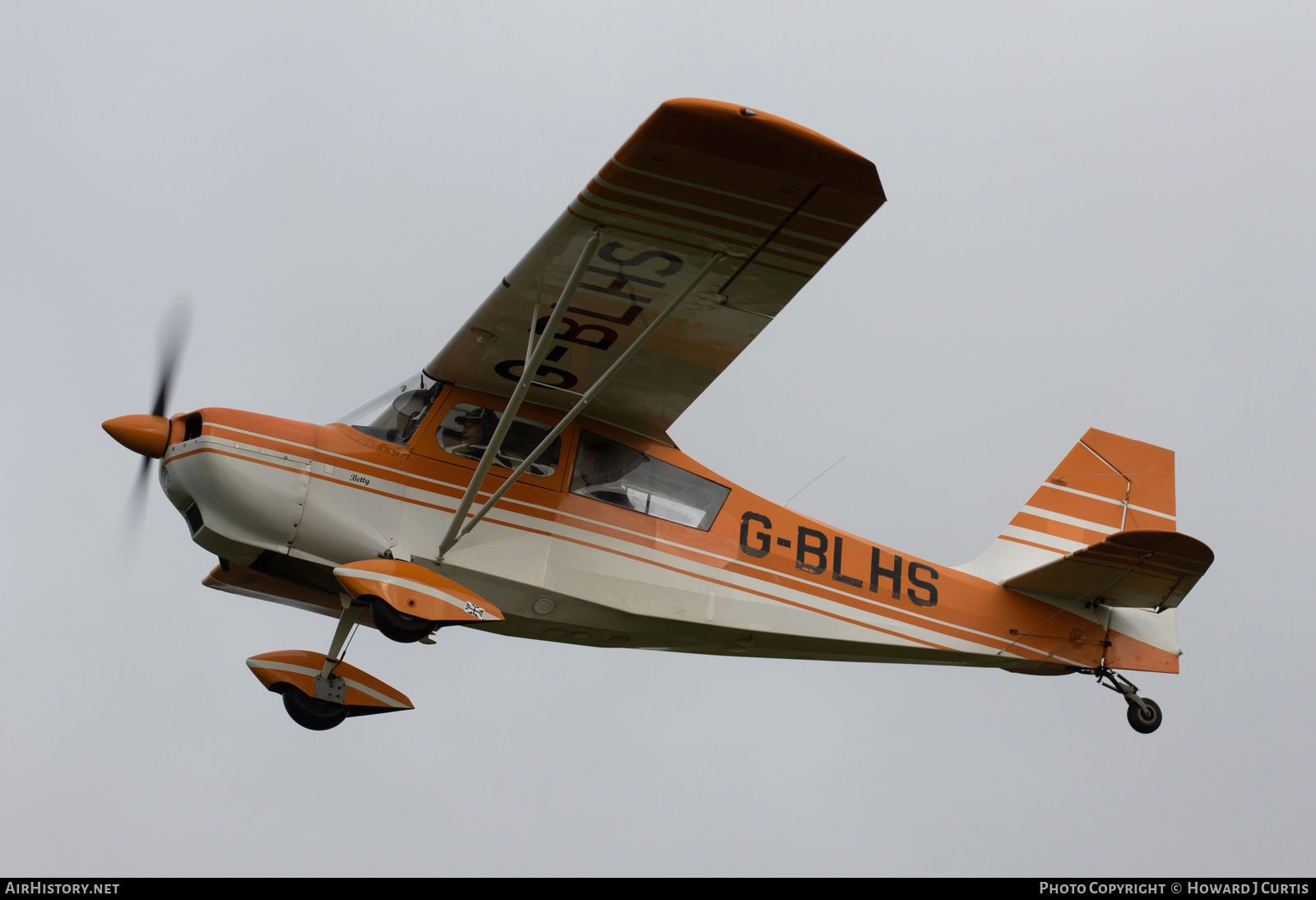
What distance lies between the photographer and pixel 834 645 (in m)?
9.24

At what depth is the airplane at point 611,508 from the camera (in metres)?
7.46

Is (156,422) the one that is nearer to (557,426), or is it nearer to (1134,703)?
(557,426)

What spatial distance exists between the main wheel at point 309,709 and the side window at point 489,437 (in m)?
1.94

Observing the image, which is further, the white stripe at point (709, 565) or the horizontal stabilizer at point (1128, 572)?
the horizontal stabilizer at point (1128, 572)

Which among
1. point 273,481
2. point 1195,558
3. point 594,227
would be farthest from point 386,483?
point 1195,558

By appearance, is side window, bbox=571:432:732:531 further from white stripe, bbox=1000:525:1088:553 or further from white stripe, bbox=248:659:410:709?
white stripe, bbox=1000:525:1088:553

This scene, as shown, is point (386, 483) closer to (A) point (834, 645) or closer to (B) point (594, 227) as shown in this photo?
(B) point (594, 227)

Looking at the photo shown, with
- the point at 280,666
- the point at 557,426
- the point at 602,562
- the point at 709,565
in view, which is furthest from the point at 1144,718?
the point at 280,666

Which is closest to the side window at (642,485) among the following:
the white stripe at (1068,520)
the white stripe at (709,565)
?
the white stripe at (709,565)

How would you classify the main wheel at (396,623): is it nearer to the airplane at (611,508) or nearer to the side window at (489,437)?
the airplane at (611,508)

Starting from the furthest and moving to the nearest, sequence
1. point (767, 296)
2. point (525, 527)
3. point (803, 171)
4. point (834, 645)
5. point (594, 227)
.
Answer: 1. point (834, 645)
2. point (525, 527)
3. point (767, 296)
4. point (594, 227)
5. point (803, 171)

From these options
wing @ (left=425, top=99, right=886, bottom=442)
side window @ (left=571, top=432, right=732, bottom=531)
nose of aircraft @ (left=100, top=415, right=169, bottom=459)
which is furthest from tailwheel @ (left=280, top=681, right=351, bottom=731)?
wing @ (left=425, top=99, right=886, bottom=442)

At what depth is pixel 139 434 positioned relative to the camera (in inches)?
320

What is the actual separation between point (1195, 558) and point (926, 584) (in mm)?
1922
